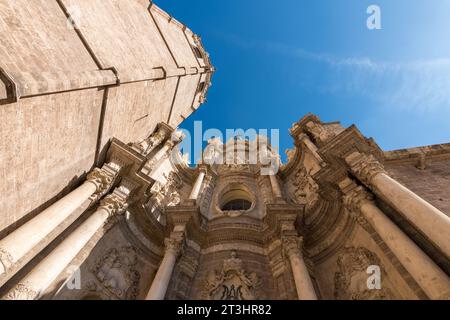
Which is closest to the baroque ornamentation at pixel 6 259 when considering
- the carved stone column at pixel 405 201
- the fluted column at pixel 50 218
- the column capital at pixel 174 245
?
the fluted column at pixel 50 218

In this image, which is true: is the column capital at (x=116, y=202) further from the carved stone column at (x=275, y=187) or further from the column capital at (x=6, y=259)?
the carved stone column at (x=275, y=187)

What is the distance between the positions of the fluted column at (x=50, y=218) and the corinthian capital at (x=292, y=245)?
6.85 m

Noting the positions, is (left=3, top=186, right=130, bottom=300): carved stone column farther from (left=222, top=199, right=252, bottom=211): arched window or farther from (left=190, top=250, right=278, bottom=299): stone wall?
(left=222, top=199, right=252, bottom=211): arched window

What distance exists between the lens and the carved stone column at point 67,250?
6.37m

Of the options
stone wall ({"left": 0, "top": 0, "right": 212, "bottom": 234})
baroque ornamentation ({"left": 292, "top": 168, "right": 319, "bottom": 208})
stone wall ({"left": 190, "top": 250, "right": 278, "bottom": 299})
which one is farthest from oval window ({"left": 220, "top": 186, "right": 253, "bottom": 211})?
stone wall ({"left": 0, "top": 0, "right": 212, "bottom": 234})

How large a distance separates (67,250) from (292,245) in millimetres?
7310

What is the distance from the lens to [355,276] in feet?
30.8

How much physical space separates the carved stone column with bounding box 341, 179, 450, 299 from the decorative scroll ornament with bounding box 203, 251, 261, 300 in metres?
Answer: 4.35

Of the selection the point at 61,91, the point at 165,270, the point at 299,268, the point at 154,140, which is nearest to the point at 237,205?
the point at 154,140

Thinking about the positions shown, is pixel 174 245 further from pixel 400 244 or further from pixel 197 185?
pixel 400 244

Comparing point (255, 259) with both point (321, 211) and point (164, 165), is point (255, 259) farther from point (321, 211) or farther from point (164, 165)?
point (164, 165)

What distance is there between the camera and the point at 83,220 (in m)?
9.73
